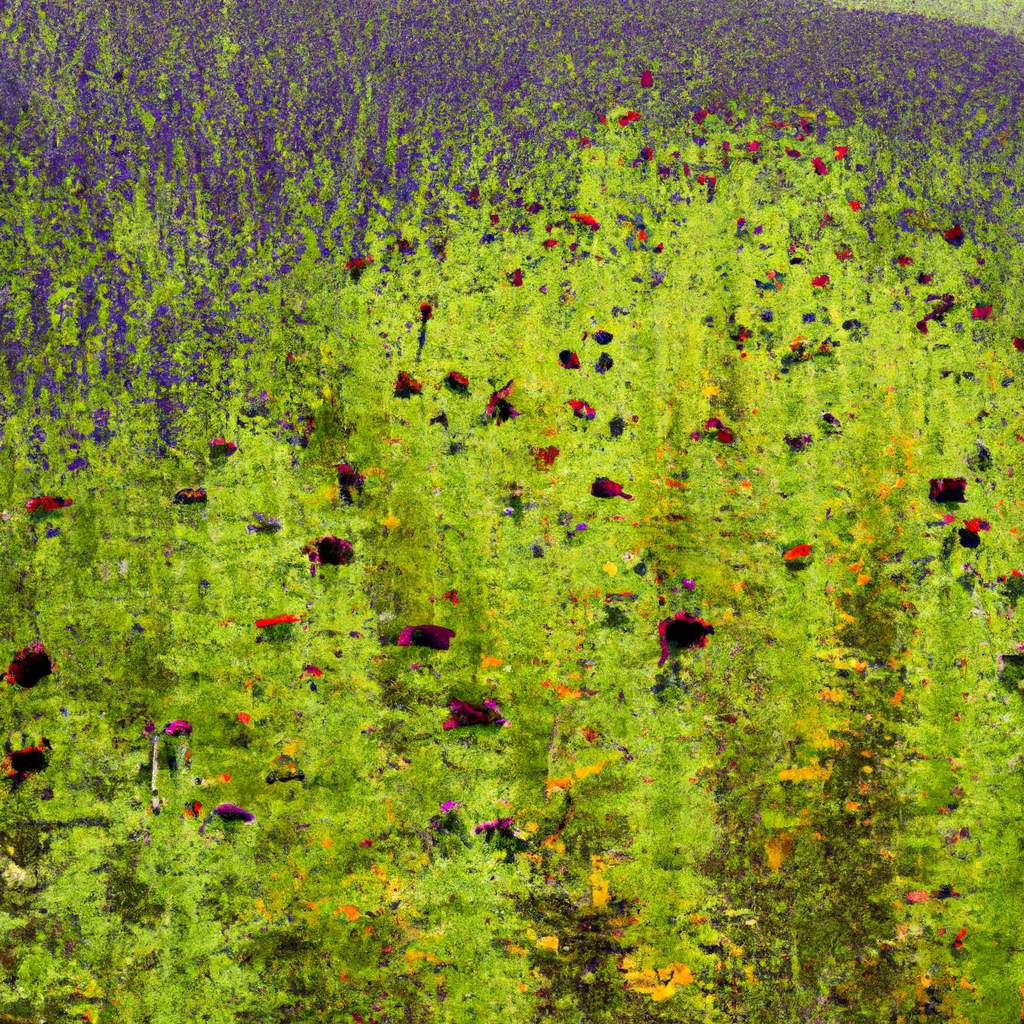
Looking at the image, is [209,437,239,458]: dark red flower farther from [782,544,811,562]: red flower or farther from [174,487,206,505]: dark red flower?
[782,544,811,562]: red flower

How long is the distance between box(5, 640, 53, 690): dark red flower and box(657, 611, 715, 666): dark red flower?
130 cm

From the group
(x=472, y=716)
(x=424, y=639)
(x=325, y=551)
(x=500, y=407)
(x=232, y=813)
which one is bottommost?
(x=232, y=813)

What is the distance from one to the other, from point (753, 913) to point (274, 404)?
4.95ft

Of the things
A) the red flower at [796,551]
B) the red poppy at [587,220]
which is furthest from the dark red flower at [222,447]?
the red flower at [796,551]

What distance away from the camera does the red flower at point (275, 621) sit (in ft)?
5.08

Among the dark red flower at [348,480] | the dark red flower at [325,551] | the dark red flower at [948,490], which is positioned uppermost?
the dark red flower at [948,490]

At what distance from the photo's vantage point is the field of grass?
1.53 m

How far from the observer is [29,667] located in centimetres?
152

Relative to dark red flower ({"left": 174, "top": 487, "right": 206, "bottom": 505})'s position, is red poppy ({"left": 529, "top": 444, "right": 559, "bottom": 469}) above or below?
above

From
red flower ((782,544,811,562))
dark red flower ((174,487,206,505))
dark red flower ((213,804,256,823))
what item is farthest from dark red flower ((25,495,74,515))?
red flower ((782,544,811,562))

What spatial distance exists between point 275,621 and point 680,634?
87 cm

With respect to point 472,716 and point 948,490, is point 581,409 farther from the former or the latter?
point 948,490

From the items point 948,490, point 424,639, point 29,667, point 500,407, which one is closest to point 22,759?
point 29,667

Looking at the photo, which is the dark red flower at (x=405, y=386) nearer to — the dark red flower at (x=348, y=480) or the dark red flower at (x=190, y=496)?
the dark red flower at (x=348, y=480)
